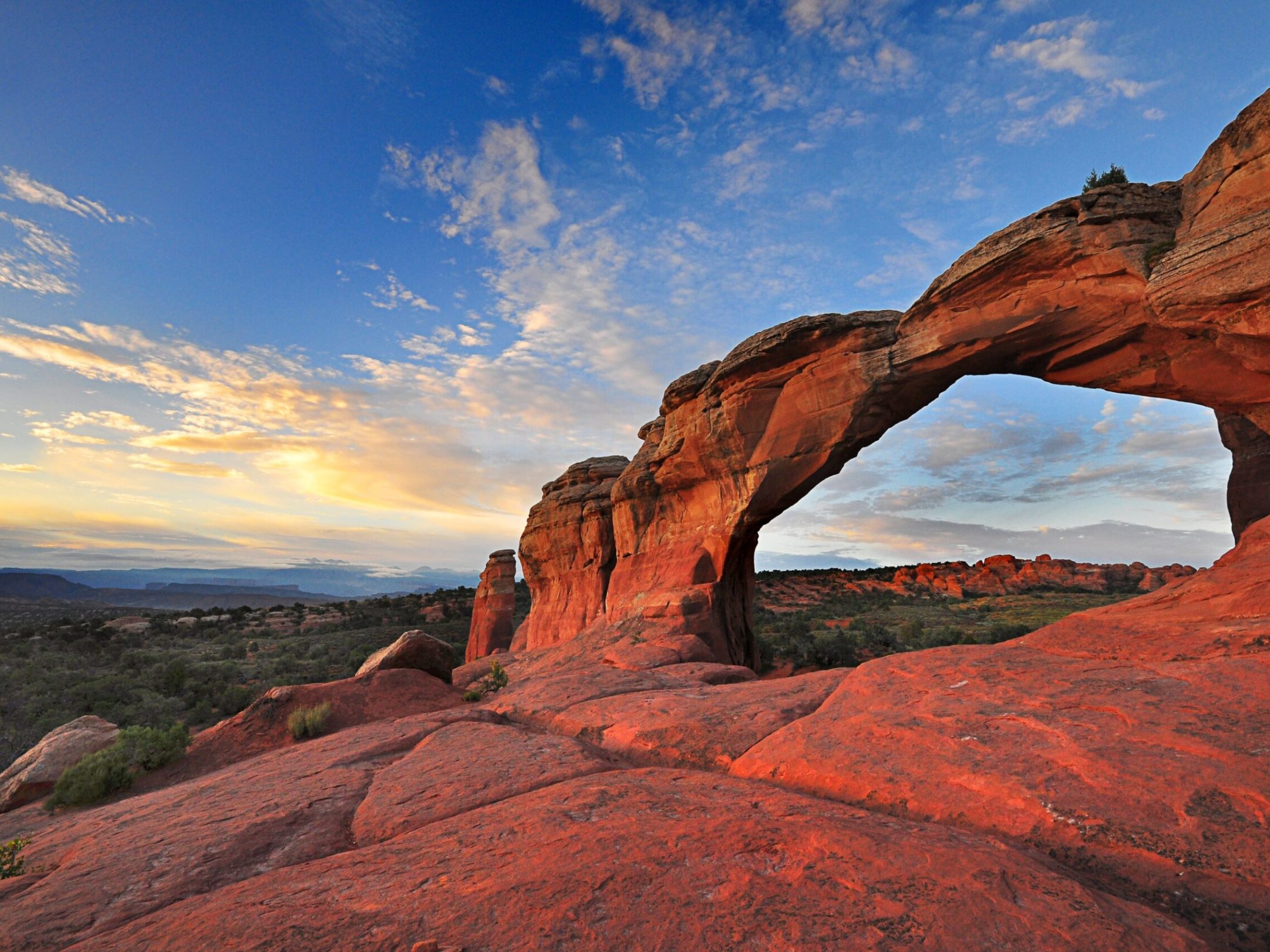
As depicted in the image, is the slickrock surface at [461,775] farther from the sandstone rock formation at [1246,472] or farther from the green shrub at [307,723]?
the sandstone rock formation at [1246,472]

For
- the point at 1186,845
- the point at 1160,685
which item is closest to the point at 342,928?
the point at 1186,845

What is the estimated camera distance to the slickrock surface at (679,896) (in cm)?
264

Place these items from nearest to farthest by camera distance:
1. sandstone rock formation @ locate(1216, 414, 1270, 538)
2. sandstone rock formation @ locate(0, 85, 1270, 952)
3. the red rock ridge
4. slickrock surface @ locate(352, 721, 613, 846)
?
sandstone rock formation @ locate(0, 85, 1270, 952) < slickrock surface @ locate(352, 721, 613, 846) < sandstone rock formation @ locate(1216, 414, 1270, 538) < the red rock ridge

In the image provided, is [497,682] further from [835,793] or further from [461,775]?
[835,793]

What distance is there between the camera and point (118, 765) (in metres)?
9.27

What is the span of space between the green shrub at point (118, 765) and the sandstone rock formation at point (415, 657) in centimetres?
355

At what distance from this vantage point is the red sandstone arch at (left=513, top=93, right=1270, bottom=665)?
33.8ft

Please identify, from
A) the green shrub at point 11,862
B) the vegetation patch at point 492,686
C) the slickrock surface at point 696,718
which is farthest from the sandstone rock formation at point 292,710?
the slickrock surface at point 696,718

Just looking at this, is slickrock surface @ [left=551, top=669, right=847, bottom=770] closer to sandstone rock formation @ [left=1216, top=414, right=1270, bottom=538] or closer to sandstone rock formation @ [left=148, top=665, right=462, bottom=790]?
sandstone rock formation @ [left=148, top=665, right=462, bottom=790]

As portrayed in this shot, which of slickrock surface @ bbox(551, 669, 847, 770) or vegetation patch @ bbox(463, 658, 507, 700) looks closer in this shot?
slickrock surface @ bbox(551, 669, 847, 770)

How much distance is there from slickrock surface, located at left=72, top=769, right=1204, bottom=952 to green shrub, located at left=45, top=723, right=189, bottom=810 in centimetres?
827

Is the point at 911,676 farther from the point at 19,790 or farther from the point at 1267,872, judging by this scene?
the point at 19,790

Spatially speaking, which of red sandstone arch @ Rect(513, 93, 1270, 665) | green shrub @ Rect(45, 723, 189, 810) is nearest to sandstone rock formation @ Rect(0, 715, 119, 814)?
green shrub @ Rect(45, 723, 189, 810)

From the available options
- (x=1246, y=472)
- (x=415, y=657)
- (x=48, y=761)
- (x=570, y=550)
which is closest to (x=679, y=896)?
(x=415, y=657)
